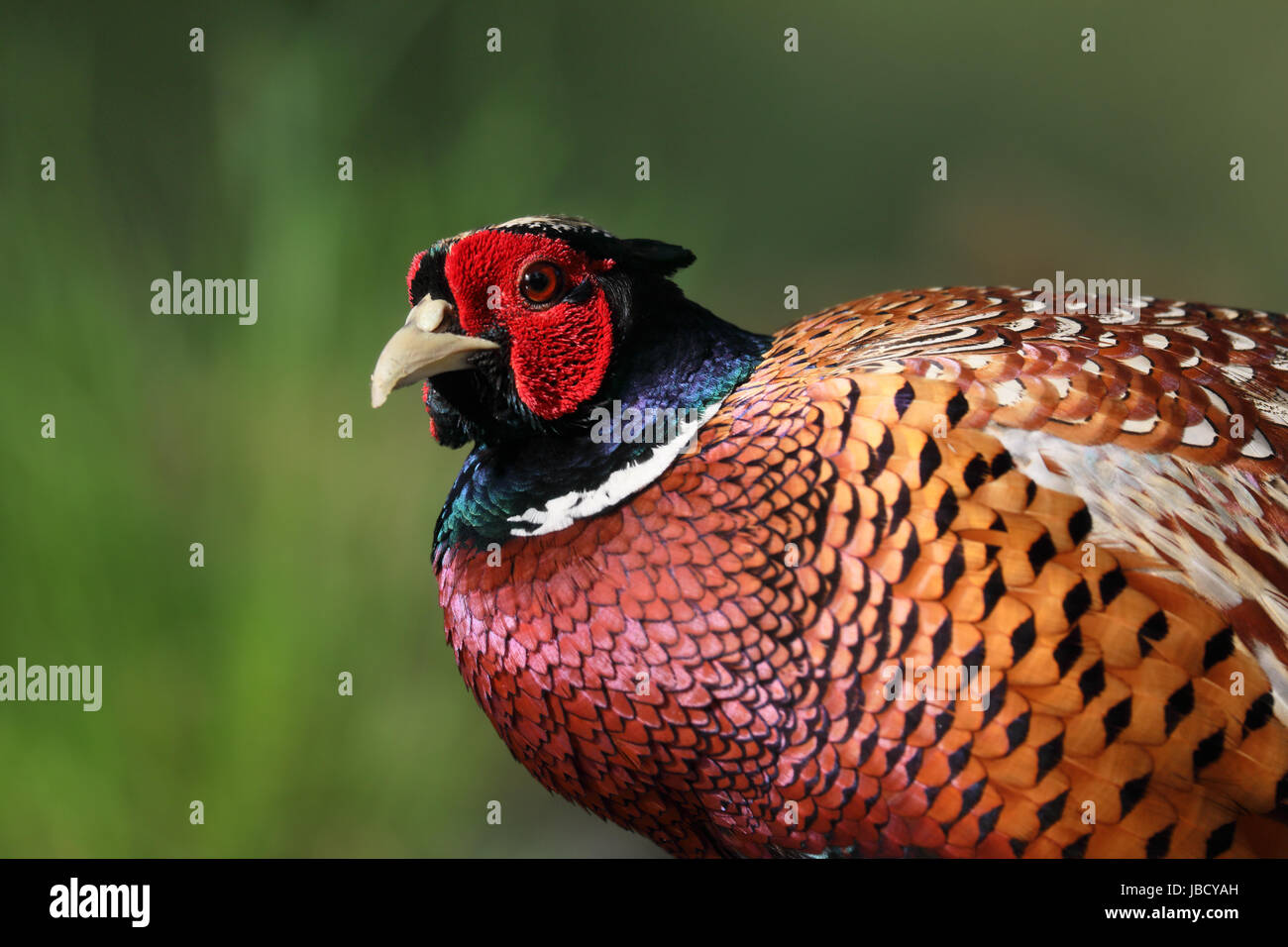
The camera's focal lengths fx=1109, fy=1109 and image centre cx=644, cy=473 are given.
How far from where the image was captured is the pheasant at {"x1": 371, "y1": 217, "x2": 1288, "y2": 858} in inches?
44.8

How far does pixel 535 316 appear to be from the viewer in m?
1.26

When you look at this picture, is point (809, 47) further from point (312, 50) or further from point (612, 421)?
point (612, 421)

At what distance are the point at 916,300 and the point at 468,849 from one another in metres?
1.44

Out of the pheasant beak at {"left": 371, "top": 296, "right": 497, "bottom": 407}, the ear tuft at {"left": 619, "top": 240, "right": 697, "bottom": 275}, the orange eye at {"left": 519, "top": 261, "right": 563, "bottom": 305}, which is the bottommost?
the pheasant beak at {"left": 371, "top": 296, "right": 497, "bottom": 407}

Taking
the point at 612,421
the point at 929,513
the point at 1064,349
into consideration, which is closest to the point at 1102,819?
the point at 929,513

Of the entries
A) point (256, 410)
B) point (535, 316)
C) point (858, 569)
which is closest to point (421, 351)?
point (535, 316)

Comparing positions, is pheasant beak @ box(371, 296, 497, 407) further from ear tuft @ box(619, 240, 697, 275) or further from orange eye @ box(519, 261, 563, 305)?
ear tuft @ box(619, 240, 697, 275)

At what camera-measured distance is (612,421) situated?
4.25ft

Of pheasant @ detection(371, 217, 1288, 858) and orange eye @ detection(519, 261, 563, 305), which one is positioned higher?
orange eye @ detection(519, 261, 563, 305)

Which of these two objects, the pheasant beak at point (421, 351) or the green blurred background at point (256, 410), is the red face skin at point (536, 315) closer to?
the pheasant beak at point (421, 351)

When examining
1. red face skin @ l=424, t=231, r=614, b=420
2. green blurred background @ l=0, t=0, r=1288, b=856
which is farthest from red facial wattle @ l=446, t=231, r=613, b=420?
green blurred background @ l=0, t=0, r=1288, b=856

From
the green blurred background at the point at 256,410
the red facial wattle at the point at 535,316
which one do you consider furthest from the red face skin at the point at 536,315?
the green blurred background at the point at 256,410

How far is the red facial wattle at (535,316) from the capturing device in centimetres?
124

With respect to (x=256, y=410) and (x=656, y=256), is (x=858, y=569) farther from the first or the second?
(x=256, y=410)
